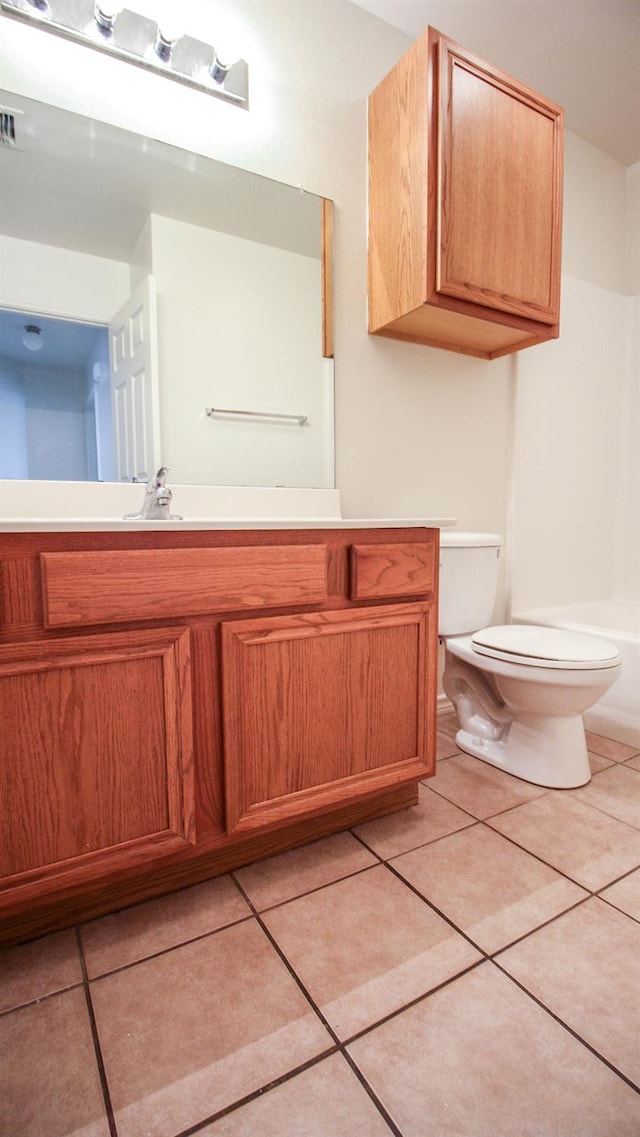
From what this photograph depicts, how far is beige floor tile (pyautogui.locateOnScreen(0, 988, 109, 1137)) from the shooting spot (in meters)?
0.73

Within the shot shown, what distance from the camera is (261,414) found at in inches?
63.4

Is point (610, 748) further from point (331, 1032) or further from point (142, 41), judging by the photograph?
point (142, 41)

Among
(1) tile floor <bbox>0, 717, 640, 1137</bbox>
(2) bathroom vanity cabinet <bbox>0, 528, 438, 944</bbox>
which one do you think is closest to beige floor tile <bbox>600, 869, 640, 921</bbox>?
(1) tile floor <bbox>0, 717, 640, 1137</bbox>

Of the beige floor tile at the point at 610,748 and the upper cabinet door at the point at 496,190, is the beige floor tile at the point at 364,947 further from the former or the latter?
the upper cabinet door at the point at 496,190

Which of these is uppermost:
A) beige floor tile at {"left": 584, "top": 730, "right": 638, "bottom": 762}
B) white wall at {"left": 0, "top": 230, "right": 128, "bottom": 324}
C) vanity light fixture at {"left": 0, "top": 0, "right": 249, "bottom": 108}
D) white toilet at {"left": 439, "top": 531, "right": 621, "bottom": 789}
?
vanity light fixture at {"left": 0, "top": 0, "right": 249, "bottom": 108}

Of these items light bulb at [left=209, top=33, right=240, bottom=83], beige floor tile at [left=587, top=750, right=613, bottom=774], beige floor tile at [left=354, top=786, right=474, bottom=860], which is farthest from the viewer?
beige floor tile at [left=587, top=750, right=613, bottom=774]

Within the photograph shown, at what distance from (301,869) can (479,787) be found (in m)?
0.63

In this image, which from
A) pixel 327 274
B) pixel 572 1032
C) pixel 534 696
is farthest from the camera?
pixel 327 274

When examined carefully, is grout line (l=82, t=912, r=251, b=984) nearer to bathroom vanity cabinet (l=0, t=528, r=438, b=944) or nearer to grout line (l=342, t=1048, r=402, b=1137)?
bathroom vanity cabinet (l=0, t=528, r=438, b=944)

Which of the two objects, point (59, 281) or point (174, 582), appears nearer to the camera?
point (174, 582)

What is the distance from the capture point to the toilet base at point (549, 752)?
1.60 meters

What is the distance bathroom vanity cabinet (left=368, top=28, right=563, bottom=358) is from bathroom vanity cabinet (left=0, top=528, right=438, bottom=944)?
828mm

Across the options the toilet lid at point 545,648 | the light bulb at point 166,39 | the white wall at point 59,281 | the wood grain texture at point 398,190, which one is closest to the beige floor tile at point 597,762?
the toilet lid at point 545,648

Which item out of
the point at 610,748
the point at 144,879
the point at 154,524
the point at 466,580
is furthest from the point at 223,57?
the point at 610,748
